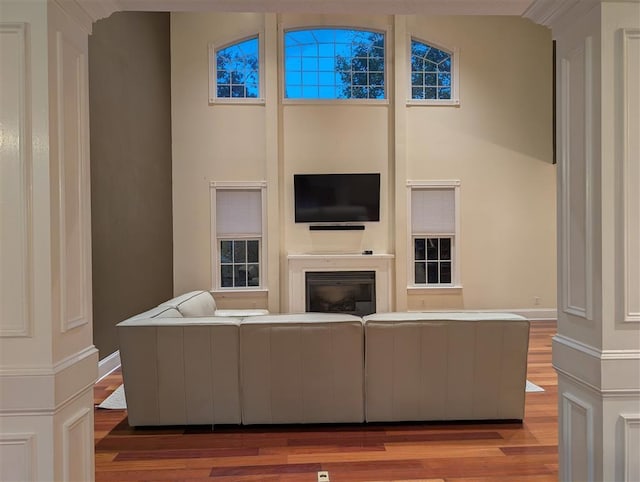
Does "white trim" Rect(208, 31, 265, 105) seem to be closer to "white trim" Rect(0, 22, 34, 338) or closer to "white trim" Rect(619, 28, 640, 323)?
"white trim" Rect(0, 22, 34, 338)

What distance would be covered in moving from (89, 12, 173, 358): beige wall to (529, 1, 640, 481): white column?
391 centimetres

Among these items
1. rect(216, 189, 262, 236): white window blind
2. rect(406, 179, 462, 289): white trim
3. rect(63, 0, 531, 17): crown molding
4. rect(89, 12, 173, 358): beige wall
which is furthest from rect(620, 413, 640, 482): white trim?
rect(216, 189, 262, 236): white window blind

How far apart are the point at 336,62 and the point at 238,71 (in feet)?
5.18

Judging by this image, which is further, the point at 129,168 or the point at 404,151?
the point at 404,151

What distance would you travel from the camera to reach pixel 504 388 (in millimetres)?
3072

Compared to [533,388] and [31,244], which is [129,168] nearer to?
[31,244]

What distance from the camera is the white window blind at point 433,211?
292 inches

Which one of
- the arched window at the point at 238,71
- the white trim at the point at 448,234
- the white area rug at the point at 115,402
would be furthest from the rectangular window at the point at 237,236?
the white area rug at the point at 115,402

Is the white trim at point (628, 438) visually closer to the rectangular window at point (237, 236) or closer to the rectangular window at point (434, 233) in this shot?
the rectangular window at point (434, 233)

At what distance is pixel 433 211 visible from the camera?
24.4 feet

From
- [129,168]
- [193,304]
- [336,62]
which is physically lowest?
[193,304]

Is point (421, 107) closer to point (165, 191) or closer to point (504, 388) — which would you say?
point (165, 191)

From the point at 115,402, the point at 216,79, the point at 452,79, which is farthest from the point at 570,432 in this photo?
the point at 216,79

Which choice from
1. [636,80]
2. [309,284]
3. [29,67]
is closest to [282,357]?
[29,67]
